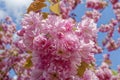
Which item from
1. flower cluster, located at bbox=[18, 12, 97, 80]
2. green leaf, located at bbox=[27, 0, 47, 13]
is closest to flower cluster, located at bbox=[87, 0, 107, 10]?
green leaf, located at bbox=[27, 0, 47, 13]

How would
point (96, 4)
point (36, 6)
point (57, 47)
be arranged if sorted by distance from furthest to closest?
point (96, 4), point (36, 6), point (57, 47)

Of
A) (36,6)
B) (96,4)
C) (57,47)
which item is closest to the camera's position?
(57,47)

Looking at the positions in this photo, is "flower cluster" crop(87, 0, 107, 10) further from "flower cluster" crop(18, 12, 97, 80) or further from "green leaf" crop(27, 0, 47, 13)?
"flower cluster" crop(18, 12, 97, 80)

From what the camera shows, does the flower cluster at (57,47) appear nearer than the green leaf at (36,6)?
Yes

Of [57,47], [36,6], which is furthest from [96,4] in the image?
[57,47]

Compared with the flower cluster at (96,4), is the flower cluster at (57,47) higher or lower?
higher

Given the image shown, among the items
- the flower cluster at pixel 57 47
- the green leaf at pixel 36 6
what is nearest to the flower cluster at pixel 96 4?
the green leaf at pixel 36 6

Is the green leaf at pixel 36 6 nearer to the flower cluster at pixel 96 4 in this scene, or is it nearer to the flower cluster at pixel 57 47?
the flower cluster at pixel 57 47

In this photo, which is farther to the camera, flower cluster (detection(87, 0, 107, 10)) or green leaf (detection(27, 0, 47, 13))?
flower cluster (detection(87, 0, 107, 10))

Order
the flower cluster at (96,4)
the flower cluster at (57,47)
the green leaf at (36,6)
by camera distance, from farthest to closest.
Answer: the flower cluster at (96,4)
the green leaf at (36,6)
the flower cluster at (57,47)

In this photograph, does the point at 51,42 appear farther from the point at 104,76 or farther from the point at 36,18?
the point at 104,76

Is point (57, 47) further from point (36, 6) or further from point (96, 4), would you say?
point (96, 4)
